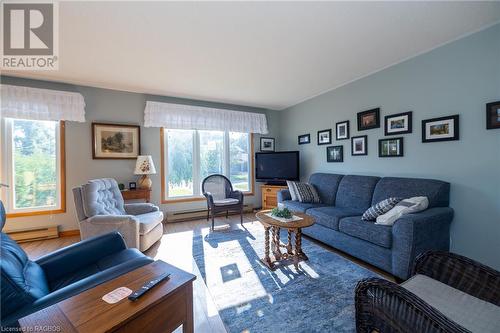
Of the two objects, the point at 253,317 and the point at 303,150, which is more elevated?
the point at 303,150

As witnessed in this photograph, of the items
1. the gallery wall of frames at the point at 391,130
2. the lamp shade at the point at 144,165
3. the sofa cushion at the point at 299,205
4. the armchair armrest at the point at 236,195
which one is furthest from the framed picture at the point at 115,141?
the gallery wall of frames at the point at 391,130

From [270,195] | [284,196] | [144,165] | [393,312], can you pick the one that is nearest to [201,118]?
[144,165]

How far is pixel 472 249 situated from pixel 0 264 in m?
3.67

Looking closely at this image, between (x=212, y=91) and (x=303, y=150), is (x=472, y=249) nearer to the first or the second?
(x=303, y=150)

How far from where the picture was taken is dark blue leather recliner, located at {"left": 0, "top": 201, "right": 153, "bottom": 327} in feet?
2.88

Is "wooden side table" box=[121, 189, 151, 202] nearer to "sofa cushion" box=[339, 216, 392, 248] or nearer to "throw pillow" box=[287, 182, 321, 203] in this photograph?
"throw pillow" box=[287, 182, 321, 203]

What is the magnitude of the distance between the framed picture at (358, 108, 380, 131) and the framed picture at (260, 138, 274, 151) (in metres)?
2.24

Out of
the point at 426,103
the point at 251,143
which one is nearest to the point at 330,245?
the point at 426,103

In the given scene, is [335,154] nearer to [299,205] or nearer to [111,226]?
[299,205]

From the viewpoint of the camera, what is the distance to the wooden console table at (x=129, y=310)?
773 mm

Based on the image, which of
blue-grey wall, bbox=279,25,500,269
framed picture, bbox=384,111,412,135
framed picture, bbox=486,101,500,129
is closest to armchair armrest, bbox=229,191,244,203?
blue-grey wall, bbox=279,25,500,269

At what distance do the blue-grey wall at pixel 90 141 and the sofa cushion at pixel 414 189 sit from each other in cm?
361

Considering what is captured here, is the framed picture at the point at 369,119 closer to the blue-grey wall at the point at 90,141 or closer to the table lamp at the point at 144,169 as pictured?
the blue-grey wall at the point at 90,141

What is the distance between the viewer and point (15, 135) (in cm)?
306
